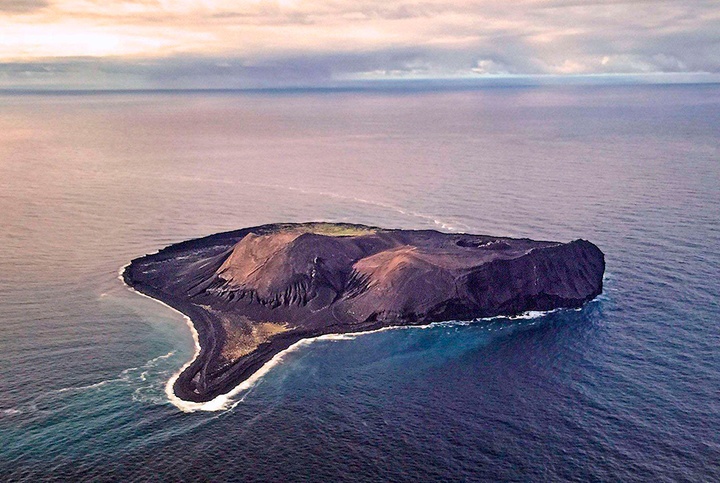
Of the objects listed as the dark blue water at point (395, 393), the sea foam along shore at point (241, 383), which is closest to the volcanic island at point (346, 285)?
the sea foam along shore at point (241, 383)

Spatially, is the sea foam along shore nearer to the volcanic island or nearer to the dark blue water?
the volcanic island

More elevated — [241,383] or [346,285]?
[346,285]

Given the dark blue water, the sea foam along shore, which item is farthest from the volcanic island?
the dark blue water

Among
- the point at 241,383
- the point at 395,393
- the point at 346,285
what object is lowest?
the point at 241,383

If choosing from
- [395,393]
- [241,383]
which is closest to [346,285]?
[241,383]

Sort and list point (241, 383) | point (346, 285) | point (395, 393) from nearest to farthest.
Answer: point (395, 393)
point (241, 383)
point (346, 285)

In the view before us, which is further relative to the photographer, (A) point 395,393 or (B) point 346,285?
(B) point 346,285

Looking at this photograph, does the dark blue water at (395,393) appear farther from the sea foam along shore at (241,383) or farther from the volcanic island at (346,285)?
the volcanic island at (346,285)

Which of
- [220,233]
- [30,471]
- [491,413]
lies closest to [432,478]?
[491,413]

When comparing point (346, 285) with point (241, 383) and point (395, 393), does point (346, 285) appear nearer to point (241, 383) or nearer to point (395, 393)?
point (241, 383)
